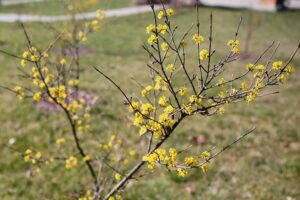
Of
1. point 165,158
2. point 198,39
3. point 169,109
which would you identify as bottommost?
point 165,158

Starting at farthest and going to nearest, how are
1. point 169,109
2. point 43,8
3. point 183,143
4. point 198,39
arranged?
point 43,8 → point 183,143 → point 169,109 → point 198,39

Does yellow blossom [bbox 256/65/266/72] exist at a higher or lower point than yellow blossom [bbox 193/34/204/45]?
lower

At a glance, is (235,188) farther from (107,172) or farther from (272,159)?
(107,172)

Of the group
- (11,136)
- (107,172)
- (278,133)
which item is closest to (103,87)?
(11,136)

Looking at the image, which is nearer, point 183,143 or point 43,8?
point 183,143

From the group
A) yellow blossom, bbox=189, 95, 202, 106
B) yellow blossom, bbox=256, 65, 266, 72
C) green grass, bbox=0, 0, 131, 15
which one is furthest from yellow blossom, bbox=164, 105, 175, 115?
green grass, bbox=0, 0, 131, 15

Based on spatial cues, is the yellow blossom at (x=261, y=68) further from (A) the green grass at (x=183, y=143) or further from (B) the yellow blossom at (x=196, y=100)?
(A) the green grass at (x=183, y=143)

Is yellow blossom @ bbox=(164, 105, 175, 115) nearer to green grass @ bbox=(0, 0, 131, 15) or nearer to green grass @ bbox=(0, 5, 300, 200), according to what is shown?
green grass @ bbox=(0, 5, 300, 200)

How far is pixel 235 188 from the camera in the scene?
185 inches

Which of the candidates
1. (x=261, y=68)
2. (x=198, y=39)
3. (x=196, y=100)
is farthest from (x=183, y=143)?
(x=198, y=39)

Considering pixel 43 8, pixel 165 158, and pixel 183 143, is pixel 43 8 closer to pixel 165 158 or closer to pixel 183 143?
pixel 183 143

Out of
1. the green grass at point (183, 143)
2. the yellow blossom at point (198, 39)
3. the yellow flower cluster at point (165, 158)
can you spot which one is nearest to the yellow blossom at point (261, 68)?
the yellow blossom at point (198, 39)

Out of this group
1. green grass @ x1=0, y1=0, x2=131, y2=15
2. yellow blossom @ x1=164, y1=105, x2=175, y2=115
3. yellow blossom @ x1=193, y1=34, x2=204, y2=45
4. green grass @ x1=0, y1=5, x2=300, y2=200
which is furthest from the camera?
green grass @ x1=0, y1=0, x2=131, y2=15

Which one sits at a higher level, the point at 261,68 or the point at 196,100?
the point at 261,68
